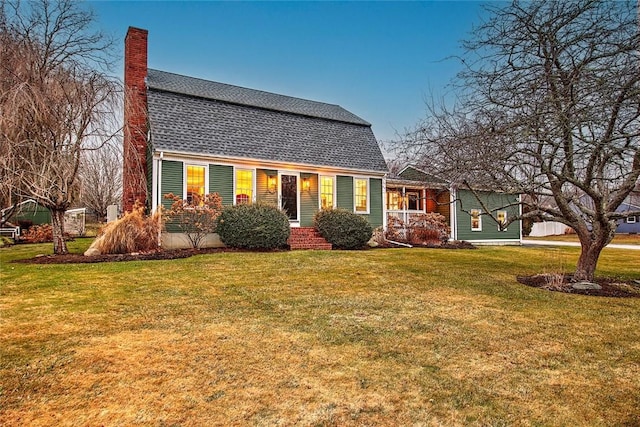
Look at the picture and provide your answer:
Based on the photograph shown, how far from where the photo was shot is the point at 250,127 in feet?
47.3

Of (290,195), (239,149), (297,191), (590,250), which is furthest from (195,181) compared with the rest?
(590,250)

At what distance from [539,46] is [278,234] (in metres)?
8.35

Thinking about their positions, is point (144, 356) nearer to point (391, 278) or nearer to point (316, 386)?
point (316, 386)

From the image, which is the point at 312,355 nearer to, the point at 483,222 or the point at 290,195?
the point at 290,195

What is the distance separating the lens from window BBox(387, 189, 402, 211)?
61.8 feet

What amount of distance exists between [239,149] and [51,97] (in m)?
5.82

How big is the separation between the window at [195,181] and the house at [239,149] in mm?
34

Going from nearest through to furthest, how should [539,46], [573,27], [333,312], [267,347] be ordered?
[267,347] → [333,312] → [573,27] → [539,46]

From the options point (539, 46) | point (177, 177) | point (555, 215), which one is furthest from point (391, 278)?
point (177, 177)

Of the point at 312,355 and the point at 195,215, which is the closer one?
the point at 312,355

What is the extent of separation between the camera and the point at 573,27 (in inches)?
218

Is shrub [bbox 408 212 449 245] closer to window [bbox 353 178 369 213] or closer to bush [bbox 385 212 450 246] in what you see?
bush [bbox 385 212 450 246]

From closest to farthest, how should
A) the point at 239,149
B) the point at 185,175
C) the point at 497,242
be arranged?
the point at 185,175 → the point at 239,149 → the point at 497,242

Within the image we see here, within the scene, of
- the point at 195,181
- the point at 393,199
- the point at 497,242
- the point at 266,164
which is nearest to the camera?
the point at 195,181
